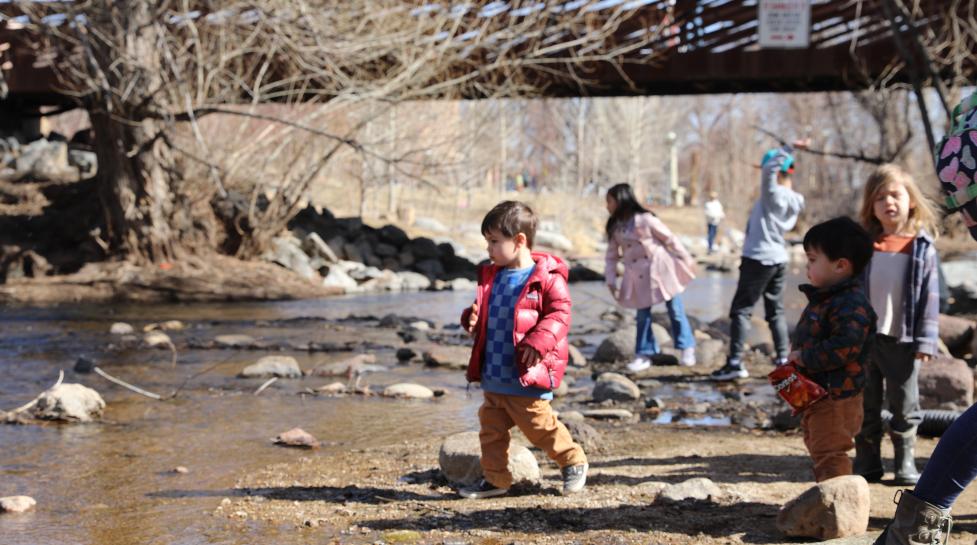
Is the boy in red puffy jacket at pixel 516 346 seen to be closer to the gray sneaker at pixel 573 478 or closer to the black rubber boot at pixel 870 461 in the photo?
the gray sneaker at pixel 573 478

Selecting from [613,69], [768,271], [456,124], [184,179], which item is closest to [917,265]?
[768,271]

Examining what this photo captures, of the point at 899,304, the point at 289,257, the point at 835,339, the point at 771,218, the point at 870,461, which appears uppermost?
the point at 771,218

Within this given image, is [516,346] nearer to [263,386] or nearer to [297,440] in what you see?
[297,440]

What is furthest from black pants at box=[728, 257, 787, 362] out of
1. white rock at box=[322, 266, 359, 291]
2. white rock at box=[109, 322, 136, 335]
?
white rock at box=[322, 266, 359, 291]

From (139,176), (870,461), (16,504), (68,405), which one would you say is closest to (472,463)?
(870,461)

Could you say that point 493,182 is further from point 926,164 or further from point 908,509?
point 908,509

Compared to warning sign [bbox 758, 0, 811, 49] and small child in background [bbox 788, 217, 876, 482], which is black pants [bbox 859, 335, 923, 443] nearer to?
small child in background [bbox 788, 217, 876, 482]

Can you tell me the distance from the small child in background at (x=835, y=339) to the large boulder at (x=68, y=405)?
404cm

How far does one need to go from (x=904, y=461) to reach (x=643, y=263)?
4.21 meters

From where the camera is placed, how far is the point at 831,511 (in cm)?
378

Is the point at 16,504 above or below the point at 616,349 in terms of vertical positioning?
below

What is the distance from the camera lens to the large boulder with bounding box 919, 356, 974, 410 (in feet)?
20.8

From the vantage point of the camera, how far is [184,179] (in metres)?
16.7

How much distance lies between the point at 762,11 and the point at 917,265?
1476 cm
